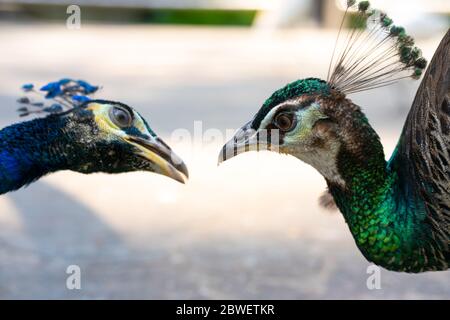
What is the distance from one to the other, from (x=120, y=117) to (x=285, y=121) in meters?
0.33

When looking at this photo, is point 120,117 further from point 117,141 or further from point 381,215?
point 381,215

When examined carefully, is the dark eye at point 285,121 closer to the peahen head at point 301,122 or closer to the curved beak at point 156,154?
the peahen head at point 301,122

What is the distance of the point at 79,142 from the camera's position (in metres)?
1.50

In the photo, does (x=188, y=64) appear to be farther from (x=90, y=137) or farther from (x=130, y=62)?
(x=90, y=137)

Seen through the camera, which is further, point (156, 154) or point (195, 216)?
point (195, 216)

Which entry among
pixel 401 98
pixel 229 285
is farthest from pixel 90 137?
pixel 401 98

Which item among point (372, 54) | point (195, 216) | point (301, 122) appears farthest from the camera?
point (195, 216)

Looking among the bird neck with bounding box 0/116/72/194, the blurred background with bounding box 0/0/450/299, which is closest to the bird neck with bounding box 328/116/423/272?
the bird neck with bounding box 0/116/72/194

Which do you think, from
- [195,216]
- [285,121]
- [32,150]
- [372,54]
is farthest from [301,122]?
[195,216]

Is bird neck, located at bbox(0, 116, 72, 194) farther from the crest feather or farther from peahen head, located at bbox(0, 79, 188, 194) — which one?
the crest feather

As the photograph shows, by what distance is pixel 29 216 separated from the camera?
3666mm

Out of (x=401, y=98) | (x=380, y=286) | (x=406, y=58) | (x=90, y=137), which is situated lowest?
(x=380, y=286)

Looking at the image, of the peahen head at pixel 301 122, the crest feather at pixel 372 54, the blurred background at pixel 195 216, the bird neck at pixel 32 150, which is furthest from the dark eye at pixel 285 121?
the blurred background at pixel 195 216

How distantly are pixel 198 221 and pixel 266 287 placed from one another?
0.74m
